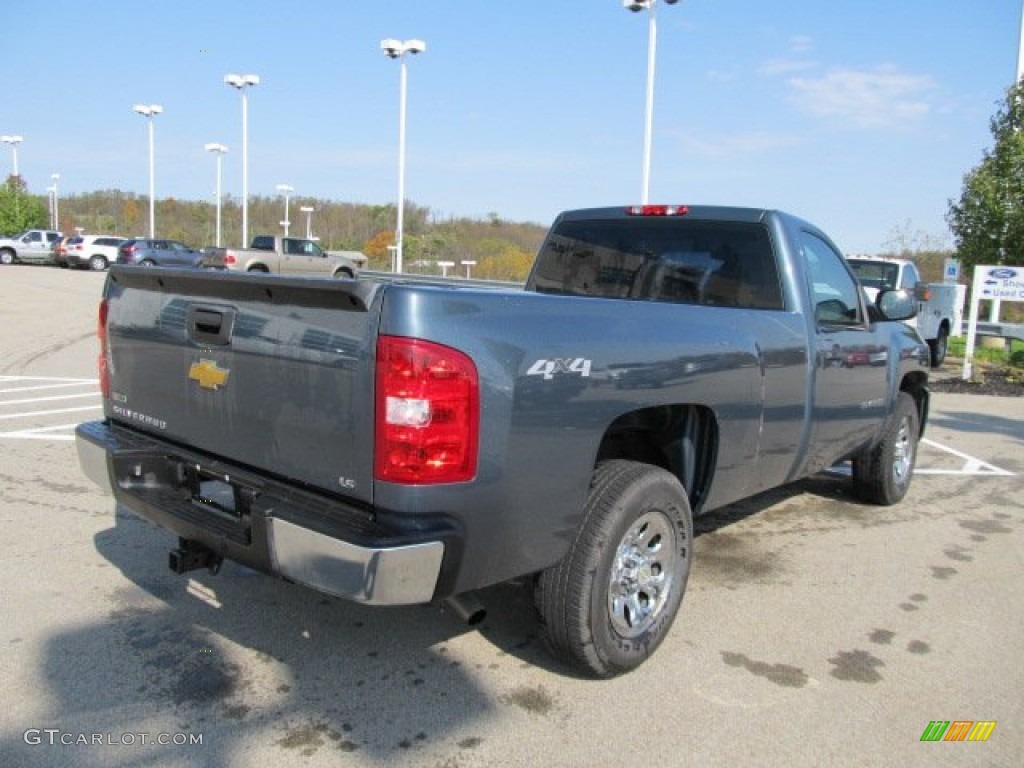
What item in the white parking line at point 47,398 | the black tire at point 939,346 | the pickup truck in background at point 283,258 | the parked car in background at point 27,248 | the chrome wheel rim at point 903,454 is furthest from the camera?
the parked car in background at point 27,248

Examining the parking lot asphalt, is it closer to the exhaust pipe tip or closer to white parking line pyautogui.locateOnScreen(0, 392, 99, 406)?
the exhaust pipe tip

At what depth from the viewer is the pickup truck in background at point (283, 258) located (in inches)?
1143

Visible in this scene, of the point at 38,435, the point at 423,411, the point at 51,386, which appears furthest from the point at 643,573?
the point at 51,386

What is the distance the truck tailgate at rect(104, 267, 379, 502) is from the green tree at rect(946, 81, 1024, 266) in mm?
17145

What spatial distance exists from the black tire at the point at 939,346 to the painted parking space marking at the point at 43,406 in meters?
14.3

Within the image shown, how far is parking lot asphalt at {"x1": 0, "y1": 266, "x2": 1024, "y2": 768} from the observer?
9.57ft

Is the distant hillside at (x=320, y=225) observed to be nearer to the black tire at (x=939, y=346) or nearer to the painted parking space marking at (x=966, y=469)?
the black tire at (x=939, y=346)

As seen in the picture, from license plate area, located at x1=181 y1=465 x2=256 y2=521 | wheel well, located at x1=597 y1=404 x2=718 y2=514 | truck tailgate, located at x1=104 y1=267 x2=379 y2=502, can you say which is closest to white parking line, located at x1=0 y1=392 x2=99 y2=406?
truck tailgate, located at x1=104 y1=267 x2=379 y2=502

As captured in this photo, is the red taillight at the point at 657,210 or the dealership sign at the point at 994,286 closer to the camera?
the red taillight at the point at 657,210

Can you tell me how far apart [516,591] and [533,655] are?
28.9 inches

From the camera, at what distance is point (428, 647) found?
3662 mm

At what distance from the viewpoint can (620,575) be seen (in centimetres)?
337

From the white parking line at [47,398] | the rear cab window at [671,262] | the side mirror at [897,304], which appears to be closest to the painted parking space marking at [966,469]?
the side mirror at [897,304]

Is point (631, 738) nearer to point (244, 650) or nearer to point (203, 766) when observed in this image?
point (203, 766)
